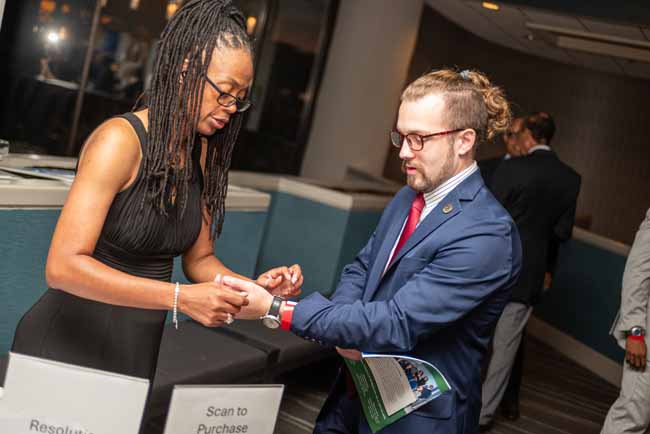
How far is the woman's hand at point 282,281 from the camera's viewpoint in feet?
6.85

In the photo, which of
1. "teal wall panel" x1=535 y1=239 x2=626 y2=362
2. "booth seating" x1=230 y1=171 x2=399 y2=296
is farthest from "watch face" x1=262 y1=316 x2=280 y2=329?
"teal wall panel" x1=535 y1=239 x2=626 y2=362

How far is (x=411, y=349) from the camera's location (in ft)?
6.11

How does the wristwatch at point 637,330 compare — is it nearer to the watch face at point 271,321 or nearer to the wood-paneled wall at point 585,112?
the watch face at point 271,321

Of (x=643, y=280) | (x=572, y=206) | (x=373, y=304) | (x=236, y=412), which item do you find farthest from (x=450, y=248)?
(x=572, y=206)

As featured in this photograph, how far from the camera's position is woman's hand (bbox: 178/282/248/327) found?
1.73m

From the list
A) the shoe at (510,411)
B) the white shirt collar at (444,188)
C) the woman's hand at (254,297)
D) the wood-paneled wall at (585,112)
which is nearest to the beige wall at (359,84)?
the wood-paneled wall at (585,112)

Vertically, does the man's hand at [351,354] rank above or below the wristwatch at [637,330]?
above

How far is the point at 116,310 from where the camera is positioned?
6.27 ft

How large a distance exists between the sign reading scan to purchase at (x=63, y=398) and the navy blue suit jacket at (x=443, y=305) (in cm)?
56

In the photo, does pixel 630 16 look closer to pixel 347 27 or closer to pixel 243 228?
pixel 347 27

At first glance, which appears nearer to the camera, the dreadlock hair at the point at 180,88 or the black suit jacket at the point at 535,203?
the dreadlock hair at the point at 180,88

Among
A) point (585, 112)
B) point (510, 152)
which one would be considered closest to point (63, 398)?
point (510, 152)

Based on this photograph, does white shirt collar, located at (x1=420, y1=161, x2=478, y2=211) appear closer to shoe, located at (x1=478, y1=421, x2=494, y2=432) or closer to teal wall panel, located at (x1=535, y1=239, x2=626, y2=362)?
shoe, located at (x1=478, y1=421, x2=494, y2=432)

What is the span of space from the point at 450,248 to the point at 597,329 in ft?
18.6
